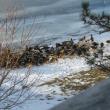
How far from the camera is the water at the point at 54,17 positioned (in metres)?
11.0

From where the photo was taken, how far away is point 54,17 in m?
12.5

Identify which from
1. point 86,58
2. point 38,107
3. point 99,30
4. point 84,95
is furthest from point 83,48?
point 84,95

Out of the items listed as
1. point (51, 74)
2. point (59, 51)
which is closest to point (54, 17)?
point (59, 51)

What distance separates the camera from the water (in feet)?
36.1

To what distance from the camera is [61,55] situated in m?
10.0

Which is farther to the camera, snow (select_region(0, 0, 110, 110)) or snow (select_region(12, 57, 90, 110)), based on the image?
snow (select_region(0, 0, 110, 110))

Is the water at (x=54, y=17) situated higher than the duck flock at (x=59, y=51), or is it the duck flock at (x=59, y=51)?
the water at (x=54, y=17)

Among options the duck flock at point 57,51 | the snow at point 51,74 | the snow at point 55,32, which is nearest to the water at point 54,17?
the snow at point 55,32

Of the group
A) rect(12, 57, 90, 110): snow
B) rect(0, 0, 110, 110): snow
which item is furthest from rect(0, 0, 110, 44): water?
rect(12, 57, 90, 110): snow

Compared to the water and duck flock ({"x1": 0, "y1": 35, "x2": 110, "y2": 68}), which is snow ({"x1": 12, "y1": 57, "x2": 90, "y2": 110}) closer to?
duck flock ({"x1": 0, "y1": 35, "x2": 110, "y2": 68})

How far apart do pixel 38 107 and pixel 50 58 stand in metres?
2.76

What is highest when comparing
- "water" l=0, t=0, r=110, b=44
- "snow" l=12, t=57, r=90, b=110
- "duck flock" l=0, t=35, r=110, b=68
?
"water" l=0, t=0, r=110, b=44

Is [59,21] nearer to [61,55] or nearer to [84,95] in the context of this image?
[61,55]

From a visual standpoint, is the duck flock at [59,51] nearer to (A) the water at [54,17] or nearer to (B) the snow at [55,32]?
(B) the snow at [55,32]
